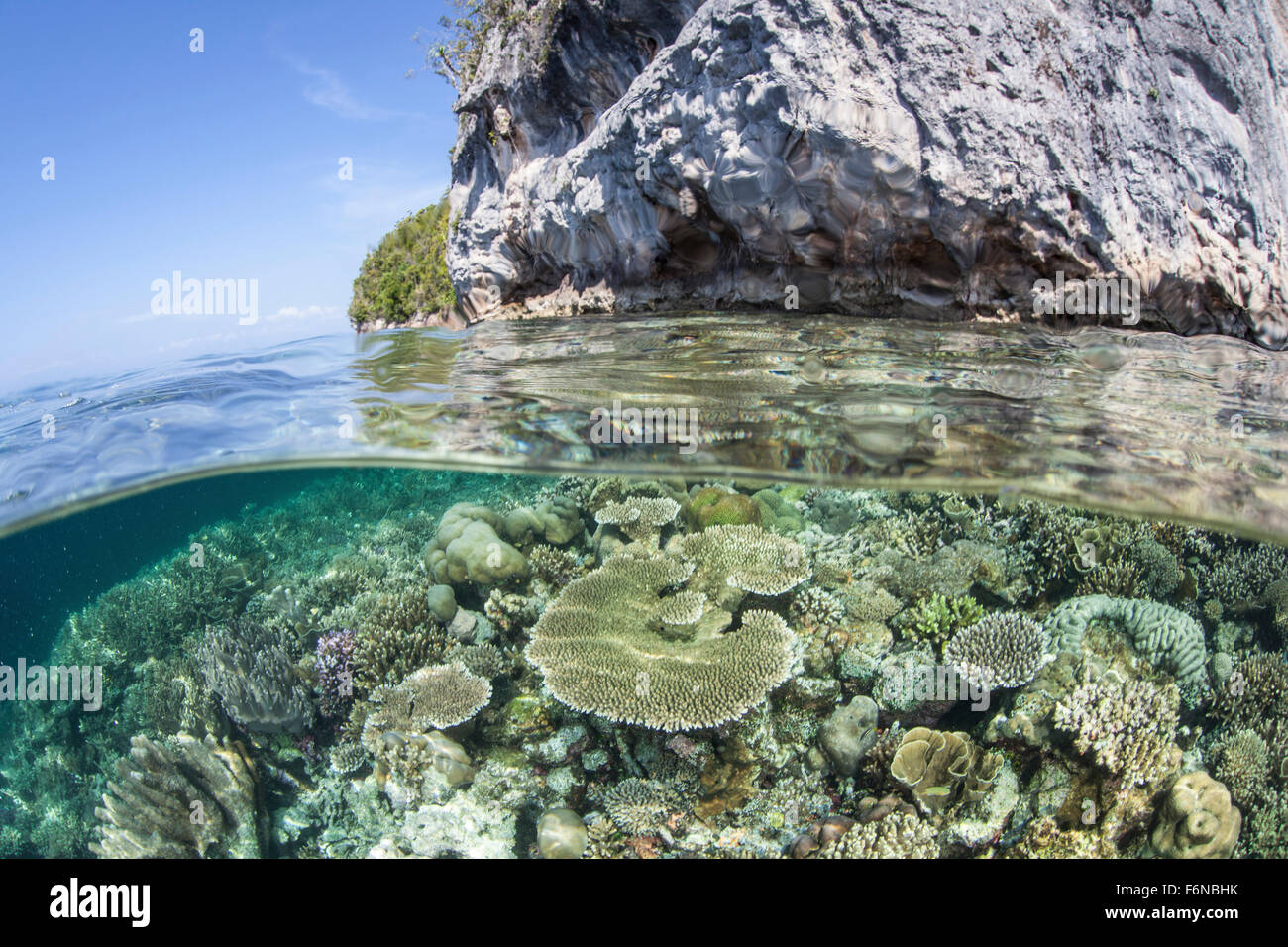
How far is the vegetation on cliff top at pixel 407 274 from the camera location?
15.6m

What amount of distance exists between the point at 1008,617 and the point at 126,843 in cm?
918

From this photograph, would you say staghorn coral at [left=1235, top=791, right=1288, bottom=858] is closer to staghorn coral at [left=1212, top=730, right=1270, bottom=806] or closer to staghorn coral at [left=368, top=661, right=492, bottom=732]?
staghorn coral at [left=1212, top=730, right=1270, bottom=806]

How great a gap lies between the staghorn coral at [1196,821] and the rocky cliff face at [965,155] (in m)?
4.67

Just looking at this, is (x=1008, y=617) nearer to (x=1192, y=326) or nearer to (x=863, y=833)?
(x=863, y=833)

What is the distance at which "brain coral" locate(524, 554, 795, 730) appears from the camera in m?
5.26

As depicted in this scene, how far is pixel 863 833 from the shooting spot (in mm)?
5090

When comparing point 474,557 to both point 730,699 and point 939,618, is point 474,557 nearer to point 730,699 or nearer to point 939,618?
point 730,699

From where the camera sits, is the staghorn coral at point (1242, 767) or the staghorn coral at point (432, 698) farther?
the staghorn coral at point (432, 698)

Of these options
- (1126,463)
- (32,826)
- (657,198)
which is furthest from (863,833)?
(32,826)

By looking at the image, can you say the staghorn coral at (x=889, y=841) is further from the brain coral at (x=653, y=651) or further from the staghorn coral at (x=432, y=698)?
the staghorn coral at (x=432, y=698)

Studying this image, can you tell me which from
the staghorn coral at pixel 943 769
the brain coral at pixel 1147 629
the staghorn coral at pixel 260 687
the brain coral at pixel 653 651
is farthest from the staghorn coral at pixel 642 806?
the brain coral at pixel 1147 629

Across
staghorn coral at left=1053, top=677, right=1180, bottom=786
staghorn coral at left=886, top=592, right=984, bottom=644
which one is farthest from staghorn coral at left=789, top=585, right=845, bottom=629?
staghorn coral at left=1053, top=677, right=1180, bottom=786
